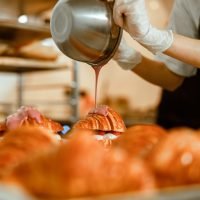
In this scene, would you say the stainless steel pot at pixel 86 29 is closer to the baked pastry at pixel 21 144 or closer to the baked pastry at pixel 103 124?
the baked pastry at pixel 103 124

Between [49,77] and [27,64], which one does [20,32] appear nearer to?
[27,64]

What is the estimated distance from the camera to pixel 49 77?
5.15m

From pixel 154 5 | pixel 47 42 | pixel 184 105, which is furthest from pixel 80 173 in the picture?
pixel 154 5

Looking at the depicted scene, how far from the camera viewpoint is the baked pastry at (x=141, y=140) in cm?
65

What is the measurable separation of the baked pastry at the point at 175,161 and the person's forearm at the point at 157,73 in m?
1.42

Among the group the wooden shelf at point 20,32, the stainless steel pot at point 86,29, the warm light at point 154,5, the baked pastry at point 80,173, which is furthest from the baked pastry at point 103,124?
the warm light at point 154,5

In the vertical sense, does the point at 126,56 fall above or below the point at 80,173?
below

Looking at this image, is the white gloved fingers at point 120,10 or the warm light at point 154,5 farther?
the warm light at point 154,5

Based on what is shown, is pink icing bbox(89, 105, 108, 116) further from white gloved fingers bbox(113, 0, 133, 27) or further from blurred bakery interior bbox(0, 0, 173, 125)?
blurred bakery interior bbox(0, 0, 173, 125)

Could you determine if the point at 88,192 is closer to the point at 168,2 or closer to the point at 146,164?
the point at 146,164

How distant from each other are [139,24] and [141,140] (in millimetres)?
770

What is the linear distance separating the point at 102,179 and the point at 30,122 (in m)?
0.67

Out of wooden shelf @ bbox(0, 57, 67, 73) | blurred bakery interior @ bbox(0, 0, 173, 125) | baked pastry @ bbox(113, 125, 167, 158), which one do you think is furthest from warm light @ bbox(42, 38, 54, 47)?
baked pastry @ bbox(113, 125, 167, 158)

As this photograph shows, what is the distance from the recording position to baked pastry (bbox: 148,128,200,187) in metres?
0.58
